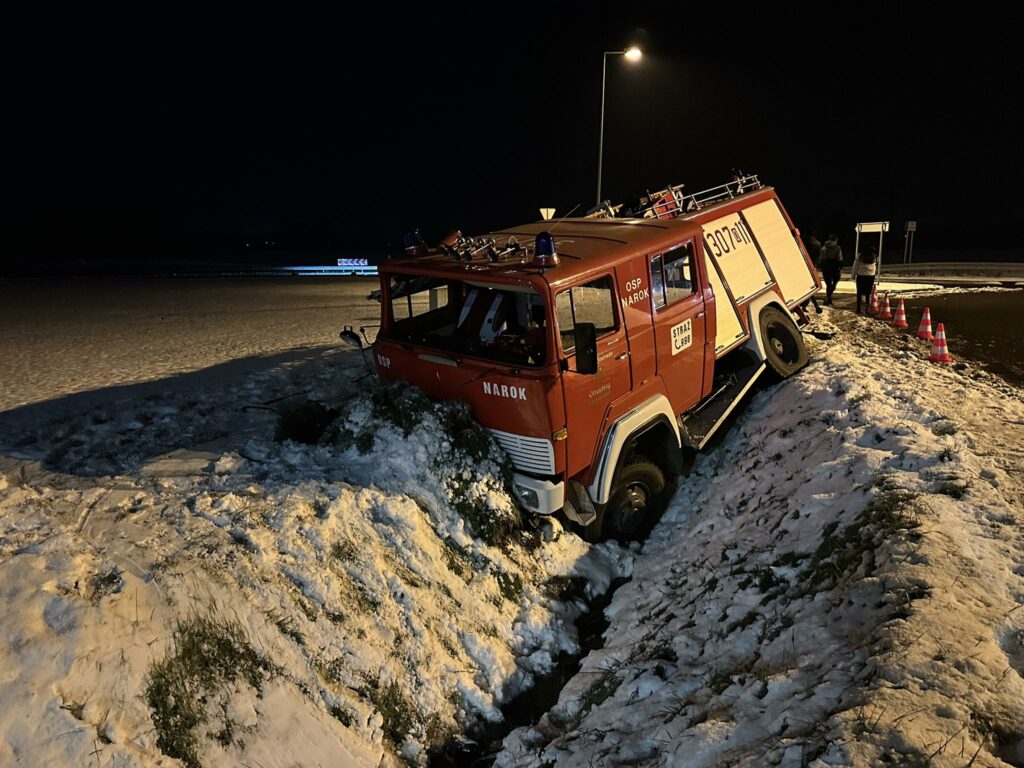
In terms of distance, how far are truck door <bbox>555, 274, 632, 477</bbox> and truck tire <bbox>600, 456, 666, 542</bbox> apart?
627 mm

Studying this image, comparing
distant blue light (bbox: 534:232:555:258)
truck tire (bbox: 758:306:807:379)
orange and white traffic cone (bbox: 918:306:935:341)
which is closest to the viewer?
distant blue light (bbox: 534:232:555:258)

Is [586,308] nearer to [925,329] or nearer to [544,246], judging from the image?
[544,246]

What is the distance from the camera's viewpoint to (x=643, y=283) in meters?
6.13

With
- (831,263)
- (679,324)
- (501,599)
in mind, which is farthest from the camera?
(831,263)

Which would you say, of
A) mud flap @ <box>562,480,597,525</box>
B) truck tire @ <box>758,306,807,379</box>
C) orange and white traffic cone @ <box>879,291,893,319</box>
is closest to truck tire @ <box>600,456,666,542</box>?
mud flap @ <box>562,480,597,525</box>

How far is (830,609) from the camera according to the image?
4.07m

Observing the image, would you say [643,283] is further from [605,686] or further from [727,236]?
[605,686]

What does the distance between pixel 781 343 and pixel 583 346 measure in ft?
15.0

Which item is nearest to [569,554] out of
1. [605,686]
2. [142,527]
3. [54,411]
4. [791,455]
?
[605,686]

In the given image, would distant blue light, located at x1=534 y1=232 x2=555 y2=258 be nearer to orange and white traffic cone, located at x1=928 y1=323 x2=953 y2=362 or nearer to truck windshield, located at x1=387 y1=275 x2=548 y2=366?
truck windshield, located at x1=387 y1=275 x2=548 y2=366

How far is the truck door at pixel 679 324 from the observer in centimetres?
636

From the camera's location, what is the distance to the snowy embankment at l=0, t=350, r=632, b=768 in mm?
3576

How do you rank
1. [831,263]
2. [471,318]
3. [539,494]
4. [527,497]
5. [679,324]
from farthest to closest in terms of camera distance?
1. [831,263]
2. [679,324]
3. [471,318]
4. [527,497]
5. [539,494]

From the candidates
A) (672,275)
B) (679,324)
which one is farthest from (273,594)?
(672,275)
